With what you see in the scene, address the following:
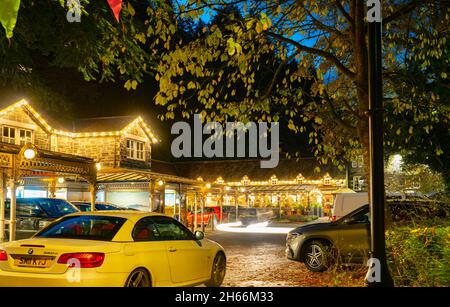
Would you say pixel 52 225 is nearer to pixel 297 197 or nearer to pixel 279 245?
pixel 279 245

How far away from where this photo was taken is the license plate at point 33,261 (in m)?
7.00

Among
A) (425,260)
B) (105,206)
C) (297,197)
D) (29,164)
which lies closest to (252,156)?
(297,197)

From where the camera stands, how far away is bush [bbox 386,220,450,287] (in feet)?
25.8

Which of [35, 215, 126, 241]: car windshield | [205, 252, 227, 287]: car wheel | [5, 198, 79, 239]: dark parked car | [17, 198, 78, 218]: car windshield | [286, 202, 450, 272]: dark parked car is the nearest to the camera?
[35, 215, 126, 241]: car windshield

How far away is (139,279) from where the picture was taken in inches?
293

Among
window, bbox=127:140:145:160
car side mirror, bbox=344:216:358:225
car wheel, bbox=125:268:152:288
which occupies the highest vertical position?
window, bbox=127:140:145:160

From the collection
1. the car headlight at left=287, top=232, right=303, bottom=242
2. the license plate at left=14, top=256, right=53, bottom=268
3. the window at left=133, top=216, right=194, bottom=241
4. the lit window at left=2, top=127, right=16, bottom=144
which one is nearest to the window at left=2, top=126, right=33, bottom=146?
the lit window at left=2, top=127, right=16, bottom=144

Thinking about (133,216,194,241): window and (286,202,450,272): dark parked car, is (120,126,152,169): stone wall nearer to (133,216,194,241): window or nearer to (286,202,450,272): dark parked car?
(286,202,450,272): dark parked car

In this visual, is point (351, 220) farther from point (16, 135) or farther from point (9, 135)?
point (16, 135)

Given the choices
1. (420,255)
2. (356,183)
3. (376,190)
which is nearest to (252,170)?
(356,183)

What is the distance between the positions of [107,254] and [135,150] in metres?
27.4

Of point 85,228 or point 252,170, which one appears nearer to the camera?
point 85,228

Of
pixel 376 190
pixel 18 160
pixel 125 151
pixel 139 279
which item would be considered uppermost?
pixel 125 151

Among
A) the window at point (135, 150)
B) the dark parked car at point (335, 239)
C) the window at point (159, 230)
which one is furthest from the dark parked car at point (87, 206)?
the window at point (159, 230)
